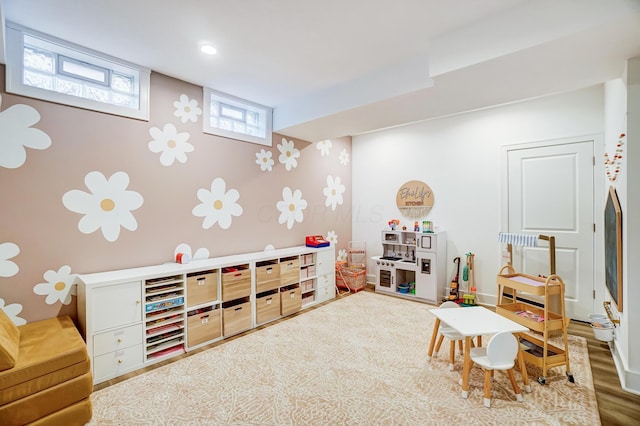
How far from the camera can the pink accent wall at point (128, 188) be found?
7.98ft

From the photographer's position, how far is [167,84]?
10.6 feet

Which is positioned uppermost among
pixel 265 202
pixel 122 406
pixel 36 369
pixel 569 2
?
pixel 569 2

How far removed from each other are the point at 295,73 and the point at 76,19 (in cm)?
186

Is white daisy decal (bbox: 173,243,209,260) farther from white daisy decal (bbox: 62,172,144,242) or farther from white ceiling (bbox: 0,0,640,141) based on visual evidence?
white ceiling (bbox: 0,0,640,141)

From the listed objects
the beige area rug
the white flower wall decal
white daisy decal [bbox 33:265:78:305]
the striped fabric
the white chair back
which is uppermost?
the white flower wall decal

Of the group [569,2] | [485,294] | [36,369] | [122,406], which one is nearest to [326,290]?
[485,294]

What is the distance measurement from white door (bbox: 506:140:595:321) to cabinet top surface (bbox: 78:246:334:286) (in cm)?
322

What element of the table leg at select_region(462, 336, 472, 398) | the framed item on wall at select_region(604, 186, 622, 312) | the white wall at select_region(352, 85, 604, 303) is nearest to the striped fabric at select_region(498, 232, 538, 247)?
the framed item on wall at select_region(604, 186, 622, 312)

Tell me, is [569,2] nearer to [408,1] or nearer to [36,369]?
[408,1]

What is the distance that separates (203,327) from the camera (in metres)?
3.12

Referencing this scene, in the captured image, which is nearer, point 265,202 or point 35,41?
point 35,41

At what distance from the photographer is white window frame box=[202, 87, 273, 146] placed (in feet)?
11.8

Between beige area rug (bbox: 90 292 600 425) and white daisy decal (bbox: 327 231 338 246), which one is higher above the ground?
white daisy decal (bbox: 327 231 338 246)

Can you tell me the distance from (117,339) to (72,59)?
253 cm
